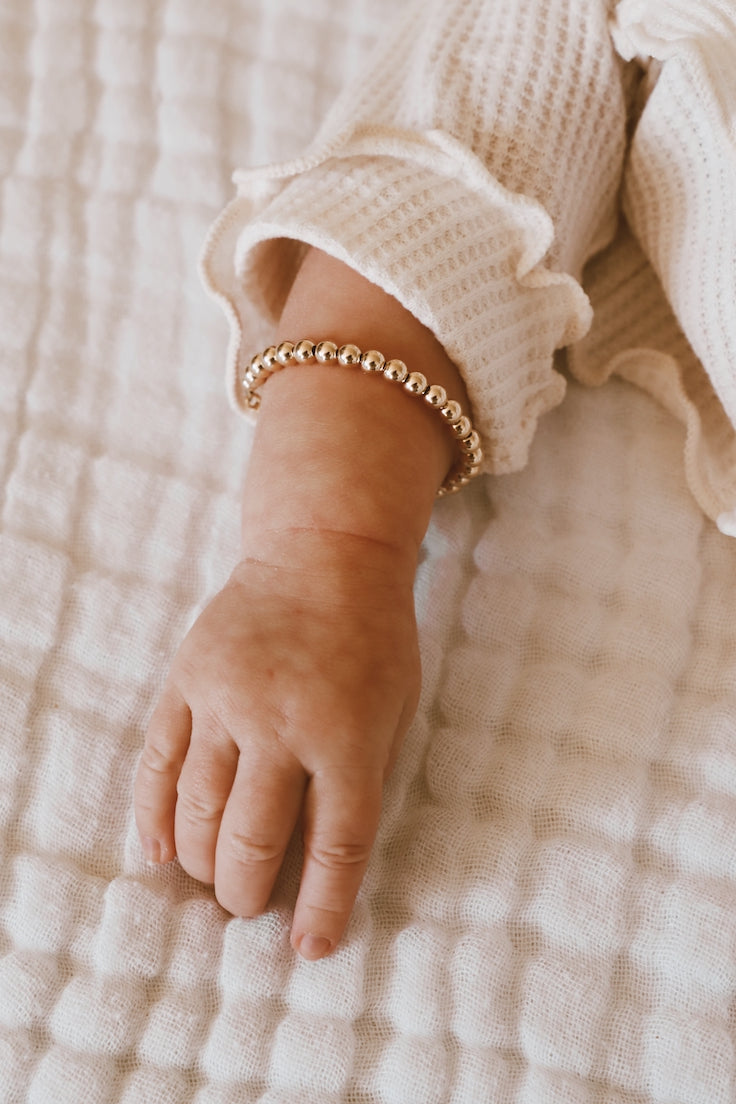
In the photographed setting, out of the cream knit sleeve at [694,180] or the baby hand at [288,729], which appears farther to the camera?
the cream knit sleeve at [694,180]

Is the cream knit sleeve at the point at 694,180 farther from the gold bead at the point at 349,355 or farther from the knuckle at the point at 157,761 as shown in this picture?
the knuckle at the point at 157,761

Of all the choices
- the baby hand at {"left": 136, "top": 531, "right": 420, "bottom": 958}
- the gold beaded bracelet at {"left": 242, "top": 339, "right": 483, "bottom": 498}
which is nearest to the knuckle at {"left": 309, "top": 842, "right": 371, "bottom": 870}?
the baby hand at {"left": 136, "top": 531, "right": 420, "bottom": 958}

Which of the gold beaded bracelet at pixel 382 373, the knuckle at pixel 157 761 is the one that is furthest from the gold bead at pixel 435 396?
the knuckle at pixel 157 761

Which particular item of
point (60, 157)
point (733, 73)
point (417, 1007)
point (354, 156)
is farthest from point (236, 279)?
point (417, 1007)

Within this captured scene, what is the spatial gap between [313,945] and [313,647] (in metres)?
0.15

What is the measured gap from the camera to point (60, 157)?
780 millimetres

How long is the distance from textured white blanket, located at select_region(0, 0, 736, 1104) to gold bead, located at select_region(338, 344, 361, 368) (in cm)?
14

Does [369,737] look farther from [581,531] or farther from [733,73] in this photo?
[733,73]

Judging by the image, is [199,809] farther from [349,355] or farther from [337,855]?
[349,355]

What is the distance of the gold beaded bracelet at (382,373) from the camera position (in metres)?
0.56

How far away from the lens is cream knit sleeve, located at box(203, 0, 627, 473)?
58 centimetres

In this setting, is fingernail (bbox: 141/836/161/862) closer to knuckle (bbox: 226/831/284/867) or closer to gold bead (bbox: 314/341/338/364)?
knuckle (bbox: 226/831/284/867)

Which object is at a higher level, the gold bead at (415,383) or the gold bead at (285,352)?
the gold bead at (415,383)

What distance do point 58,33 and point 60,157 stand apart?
0.11m
